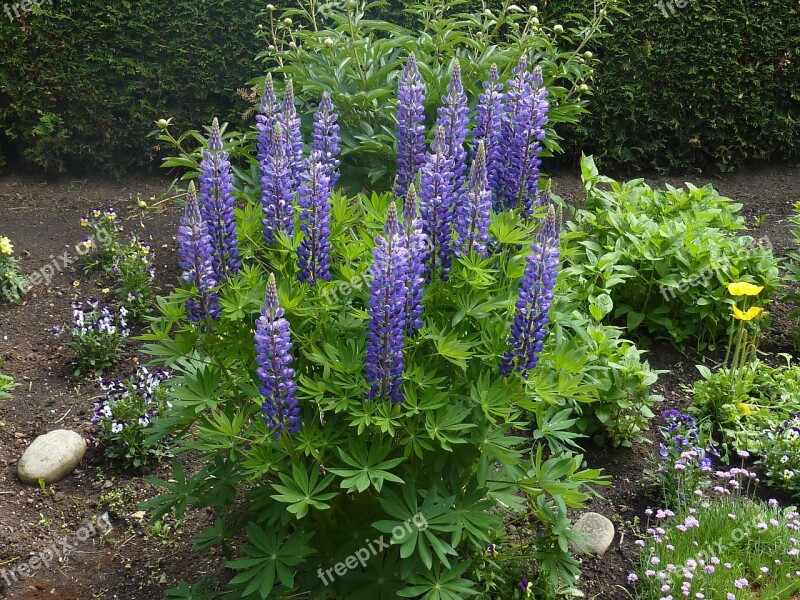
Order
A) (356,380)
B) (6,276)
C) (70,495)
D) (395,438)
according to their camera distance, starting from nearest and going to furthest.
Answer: (356,380) → (395,438) → (70,495) → (6,276)

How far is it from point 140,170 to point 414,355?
5640 millimetres

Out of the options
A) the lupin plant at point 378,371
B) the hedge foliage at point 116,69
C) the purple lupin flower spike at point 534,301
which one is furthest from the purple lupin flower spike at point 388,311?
the hedge foliage at point 116,69

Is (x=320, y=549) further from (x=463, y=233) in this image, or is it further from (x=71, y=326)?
(x=71, y=326)

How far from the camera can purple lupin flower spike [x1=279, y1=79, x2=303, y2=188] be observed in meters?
2.94

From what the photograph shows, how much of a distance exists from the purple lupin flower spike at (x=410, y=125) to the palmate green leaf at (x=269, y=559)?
134cm

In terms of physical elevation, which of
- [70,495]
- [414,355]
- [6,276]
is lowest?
[70,495]

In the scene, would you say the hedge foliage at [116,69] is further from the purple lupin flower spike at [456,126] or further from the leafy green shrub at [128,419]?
the purple lupin flower spike at [456,126]

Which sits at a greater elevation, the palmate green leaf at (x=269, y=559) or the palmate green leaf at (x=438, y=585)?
the palmate green leaf at (x=269, y=559)

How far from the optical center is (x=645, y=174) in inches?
307

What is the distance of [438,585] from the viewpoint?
280 cm

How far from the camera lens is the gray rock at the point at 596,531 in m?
3.74

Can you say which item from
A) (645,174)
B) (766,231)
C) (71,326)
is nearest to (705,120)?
(645,174)

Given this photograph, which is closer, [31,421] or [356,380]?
[356,380]

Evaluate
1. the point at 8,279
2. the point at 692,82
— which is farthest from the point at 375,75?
the point at 692,82
